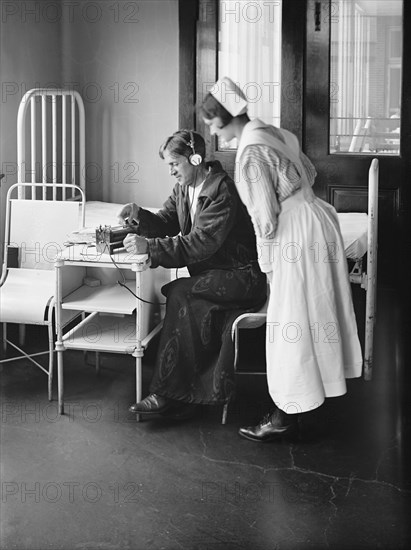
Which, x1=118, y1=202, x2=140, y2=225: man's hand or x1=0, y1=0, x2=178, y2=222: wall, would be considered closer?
x1=118, y1=202, x2=140, y2=225: man's hand

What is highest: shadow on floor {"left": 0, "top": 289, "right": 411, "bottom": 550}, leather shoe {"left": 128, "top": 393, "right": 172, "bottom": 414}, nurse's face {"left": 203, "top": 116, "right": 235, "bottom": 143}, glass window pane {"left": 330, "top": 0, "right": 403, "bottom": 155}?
glass window pane {"left": 330, "top": 0, "right": 403, "bottom": 155}

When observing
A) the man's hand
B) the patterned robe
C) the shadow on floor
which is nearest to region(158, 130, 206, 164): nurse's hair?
the patterned robe

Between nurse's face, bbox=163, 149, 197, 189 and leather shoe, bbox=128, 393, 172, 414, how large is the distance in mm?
920

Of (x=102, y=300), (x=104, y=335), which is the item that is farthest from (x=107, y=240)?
(x=104, y=335)

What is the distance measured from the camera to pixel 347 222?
4500mm

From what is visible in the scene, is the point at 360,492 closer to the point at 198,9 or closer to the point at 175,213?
the point at 175,213

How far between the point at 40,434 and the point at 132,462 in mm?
475

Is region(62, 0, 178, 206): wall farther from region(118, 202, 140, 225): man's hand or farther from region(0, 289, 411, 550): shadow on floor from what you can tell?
region(0, 289, 411, 550): shadow on floor

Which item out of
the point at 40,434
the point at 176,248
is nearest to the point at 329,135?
the point at 176,248

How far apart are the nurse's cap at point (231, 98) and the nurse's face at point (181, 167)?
1.11 feet

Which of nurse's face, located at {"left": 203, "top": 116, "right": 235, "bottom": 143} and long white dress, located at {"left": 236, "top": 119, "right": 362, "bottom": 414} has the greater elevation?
nurse's face, located at {"left": 203, "top": 116, "right": 235, "bottom": 143}

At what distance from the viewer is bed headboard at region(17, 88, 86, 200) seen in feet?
16.0

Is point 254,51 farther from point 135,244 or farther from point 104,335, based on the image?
point 104,335

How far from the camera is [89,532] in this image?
277 cm
